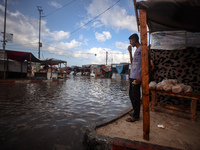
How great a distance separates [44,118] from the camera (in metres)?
3.01

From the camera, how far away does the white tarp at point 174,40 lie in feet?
12.9

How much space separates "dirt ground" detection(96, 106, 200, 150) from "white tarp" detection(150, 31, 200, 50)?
8.81 feet

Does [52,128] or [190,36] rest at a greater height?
[190,36]

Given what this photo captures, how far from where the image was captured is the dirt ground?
6.22ft

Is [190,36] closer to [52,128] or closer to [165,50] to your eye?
[165,50]

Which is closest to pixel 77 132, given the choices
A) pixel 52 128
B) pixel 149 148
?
pixel 52 128

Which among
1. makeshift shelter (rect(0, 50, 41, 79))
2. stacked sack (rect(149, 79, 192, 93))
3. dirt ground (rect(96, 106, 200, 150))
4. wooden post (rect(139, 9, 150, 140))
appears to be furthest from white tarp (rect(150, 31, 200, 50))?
makeshift shelter (rect(0, 50, 41, 79))

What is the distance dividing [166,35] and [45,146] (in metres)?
5.15

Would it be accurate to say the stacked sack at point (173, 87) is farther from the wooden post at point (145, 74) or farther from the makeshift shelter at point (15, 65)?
the makeshift shelter at point (15, 65)

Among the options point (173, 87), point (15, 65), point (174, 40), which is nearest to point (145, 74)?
point (173, 87)

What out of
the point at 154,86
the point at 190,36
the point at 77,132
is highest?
the point at 190,36

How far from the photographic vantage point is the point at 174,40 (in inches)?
166

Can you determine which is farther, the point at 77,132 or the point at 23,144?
the point at 77,132

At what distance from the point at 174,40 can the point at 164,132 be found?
139 inches
